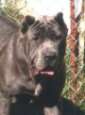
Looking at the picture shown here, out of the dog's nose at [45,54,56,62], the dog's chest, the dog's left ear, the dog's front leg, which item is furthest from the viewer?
the dog's chest

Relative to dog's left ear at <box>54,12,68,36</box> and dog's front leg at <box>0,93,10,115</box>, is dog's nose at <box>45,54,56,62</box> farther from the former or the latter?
dog's front leg at <box>0,93,10,115</box>

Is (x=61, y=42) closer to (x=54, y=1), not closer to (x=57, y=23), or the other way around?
(x=57, y=23)

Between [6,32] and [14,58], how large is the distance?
54 centimetres

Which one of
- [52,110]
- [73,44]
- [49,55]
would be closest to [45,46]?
[49,55]

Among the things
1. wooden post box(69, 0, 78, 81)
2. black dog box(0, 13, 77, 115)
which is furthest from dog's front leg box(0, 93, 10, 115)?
wooden post box(69, 0, 78, 81)

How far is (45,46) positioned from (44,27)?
190 millimetres

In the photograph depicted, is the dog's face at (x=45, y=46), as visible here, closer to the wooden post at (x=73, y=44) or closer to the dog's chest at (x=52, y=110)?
the dog's chest at (x=52, y=110)

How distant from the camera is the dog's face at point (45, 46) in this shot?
5.75 meters

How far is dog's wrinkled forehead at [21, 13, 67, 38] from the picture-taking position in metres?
5.84

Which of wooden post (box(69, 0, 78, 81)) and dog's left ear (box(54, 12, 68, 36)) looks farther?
wooden post (box(69, 0, 78, 81))

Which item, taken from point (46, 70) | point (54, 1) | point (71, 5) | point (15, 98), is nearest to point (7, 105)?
point (15, 98)

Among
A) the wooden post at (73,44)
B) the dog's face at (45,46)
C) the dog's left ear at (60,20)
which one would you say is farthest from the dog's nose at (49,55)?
the wooden post at (73,44)

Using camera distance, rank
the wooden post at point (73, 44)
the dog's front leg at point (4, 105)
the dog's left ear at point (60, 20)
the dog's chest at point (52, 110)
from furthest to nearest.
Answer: the wooden post at point (73, 44) < the dog's chest at point (52, 110) < the dog's front leg at point (4, 105) < the dog's left ear at point (60, 20)

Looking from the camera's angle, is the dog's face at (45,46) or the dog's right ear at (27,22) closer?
the dog's face at (45,46)
